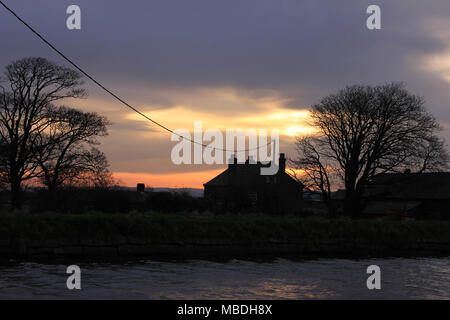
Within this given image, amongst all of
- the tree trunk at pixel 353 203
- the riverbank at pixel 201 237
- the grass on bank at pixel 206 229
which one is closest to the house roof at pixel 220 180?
the tree trunk at pixel 353 203

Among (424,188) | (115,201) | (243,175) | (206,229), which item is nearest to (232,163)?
(243,175)

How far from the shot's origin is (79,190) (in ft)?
143

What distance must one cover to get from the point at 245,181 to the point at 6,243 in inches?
2207

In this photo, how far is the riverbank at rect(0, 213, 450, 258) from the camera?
61.4ft

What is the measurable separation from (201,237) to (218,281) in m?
6.98

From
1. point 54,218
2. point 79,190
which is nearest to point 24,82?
point 79,190

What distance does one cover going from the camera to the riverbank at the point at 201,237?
18.7m

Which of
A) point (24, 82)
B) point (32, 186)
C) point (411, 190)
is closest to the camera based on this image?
point (24, 82)

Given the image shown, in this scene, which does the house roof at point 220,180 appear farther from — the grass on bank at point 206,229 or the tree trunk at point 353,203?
the grass on bank at point 206,229

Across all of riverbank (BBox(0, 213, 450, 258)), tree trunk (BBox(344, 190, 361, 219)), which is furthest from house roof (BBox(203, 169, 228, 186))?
riverbank (BBox(0, 213, 450, 258))

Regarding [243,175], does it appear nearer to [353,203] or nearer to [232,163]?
[232,163]

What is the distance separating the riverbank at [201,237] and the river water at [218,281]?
1555mm

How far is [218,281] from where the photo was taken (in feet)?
50.3
